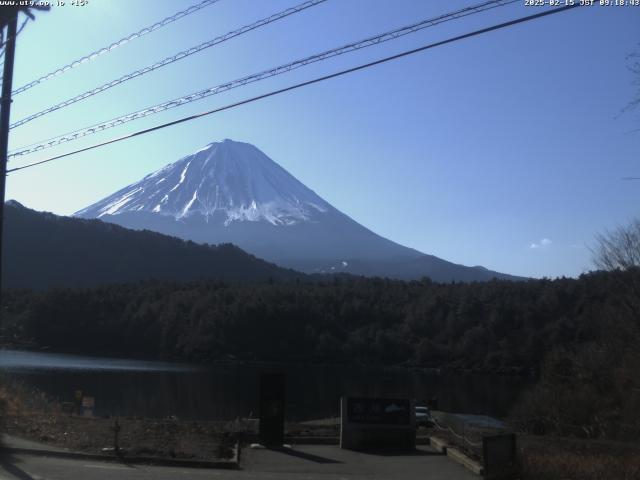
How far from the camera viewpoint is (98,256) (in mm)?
136250

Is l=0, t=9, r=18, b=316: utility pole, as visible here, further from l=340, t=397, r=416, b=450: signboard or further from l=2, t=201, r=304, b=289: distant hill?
l=2, t=201, r=304, b=289: distant hill

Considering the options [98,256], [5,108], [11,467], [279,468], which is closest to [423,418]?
[279,468]

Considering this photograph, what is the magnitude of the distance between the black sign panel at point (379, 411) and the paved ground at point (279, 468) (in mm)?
975

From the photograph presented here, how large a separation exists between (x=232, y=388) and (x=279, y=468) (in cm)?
4468

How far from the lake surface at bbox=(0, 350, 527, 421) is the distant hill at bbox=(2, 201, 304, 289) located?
145 feet

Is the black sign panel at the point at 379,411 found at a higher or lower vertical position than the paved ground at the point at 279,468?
higher

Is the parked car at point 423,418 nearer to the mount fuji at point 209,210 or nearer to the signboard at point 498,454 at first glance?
the signboard at point 498,454

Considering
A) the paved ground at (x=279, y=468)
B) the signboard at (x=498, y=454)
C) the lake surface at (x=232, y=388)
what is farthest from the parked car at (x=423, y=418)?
the signboard at (x=498, y=454)

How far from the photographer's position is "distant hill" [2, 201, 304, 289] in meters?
125

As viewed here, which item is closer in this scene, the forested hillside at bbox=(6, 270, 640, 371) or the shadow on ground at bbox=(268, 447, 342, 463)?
the shadow on ground at bbox=(268, 447, 342, 463)

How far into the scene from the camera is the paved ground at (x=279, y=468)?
11.4 m

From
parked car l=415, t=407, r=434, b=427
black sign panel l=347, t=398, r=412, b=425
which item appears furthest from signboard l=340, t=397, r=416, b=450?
parked car l=415, t=407, r=434, b=427

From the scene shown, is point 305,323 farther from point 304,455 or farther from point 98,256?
point 304,455

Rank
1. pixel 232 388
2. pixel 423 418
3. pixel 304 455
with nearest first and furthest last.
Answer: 1. pixel 304 455
2. pixel 423 418
3. pixel 232 388
